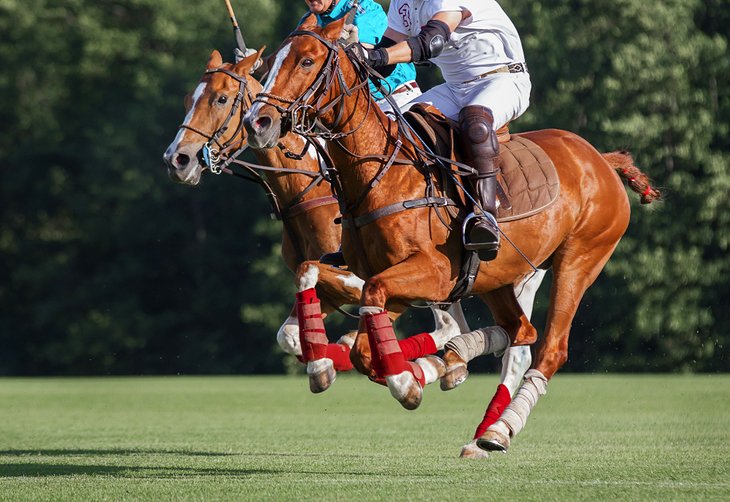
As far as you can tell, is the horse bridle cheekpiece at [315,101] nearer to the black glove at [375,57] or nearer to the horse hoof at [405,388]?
the black glove at [375,57]

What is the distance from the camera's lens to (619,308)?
101 feet

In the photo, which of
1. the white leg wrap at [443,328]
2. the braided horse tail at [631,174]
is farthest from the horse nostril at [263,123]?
the braided horse tail at [631,174]

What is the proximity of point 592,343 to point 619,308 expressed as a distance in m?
1.65

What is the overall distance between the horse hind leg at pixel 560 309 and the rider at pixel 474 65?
3.17 feet

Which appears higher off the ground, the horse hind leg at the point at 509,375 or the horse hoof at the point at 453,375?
the horse hoof at the point at 453,375

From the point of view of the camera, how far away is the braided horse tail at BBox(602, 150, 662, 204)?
9.66 meters

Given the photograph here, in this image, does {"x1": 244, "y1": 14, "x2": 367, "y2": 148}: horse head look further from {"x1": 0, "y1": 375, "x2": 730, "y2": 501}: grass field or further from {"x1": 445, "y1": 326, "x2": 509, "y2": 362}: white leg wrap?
{"x1": 0, "y1": 375, "x2": 730, "y2": 501}: grass field

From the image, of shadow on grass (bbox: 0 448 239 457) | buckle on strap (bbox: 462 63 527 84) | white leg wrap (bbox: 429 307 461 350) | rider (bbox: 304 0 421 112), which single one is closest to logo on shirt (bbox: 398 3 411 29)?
rider (bbox: 304 0 421 112)

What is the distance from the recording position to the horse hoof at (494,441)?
7.71m

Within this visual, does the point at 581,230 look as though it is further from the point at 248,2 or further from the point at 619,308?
the point at 248,2

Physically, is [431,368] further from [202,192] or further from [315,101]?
[202,192]

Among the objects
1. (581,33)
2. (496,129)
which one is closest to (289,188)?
(496,129)

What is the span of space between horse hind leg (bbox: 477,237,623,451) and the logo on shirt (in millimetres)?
1794

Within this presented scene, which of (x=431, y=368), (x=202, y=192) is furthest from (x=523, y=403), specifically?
(x=202, y=192)
